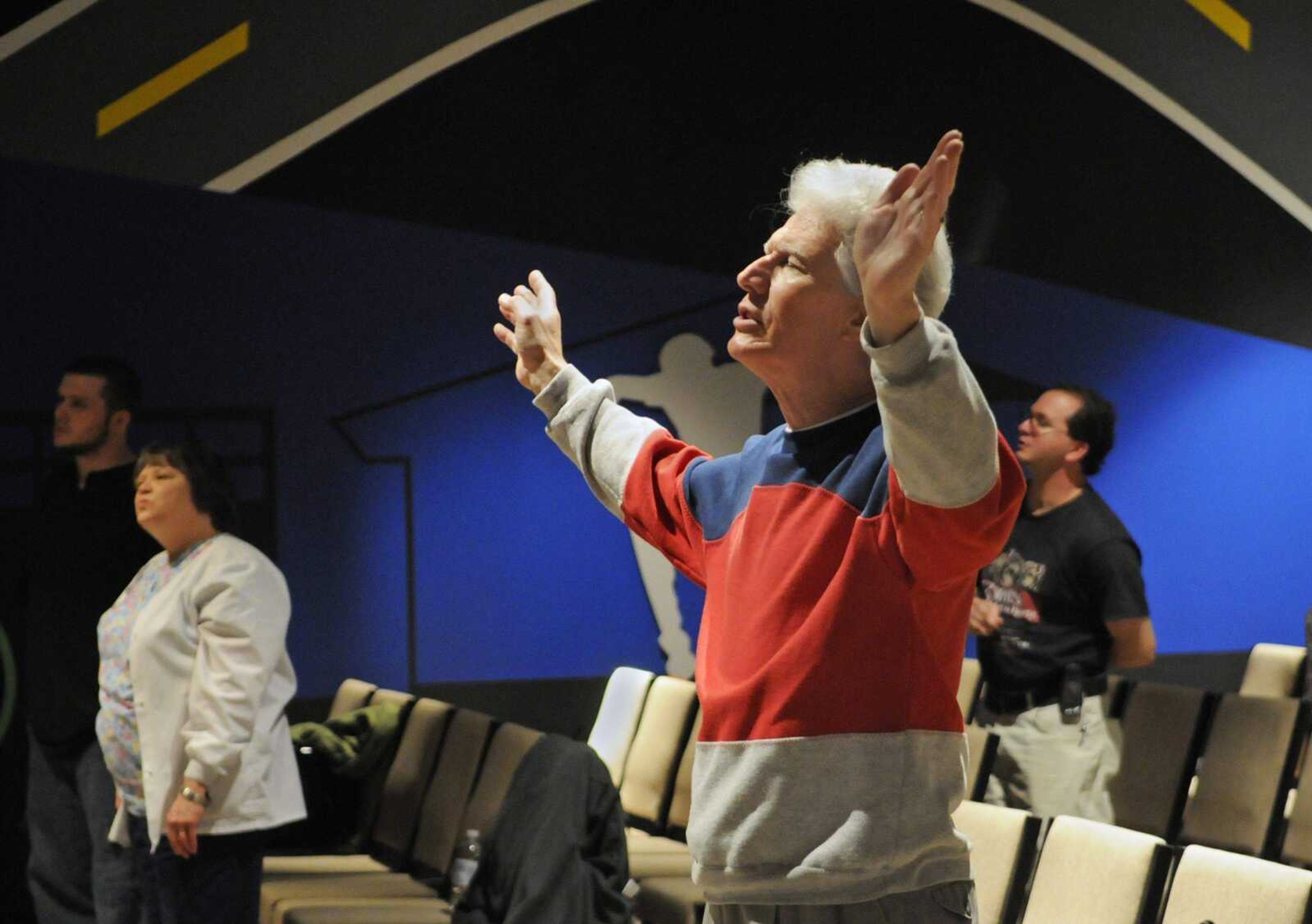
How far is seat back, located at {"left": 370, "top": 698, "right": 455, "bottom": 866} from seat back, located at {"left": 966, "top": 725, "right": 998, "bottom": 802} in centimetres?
159

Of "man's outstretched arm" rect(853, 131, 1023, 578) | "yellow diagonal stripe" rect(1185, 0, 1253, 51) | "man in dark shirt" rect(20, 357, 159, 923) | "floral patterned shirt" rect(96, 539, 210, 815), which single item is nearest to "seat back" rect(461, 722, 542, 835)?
"floral patterned shirt" rect(96, 539, 210, 815)

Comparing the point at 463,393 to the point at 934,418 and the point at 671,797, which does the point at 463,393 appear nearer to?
the point at 671,797

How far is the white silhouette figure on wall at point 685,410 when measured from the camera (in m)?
5.81

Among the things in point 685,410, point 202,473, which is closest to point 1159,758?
point 685,410

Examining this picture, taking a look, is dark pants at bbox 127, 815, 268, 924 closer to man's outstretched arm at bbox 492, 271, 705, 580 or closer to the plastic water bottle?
the plastic water bottle

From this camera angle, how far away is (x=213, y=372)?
16.8ft

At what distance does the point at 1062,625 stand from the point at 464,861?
1621 millimetres

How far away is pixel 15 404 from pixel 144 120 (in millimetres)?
1003

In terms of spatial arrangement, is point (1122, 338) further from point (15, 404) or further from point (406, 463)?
point (15, 404)

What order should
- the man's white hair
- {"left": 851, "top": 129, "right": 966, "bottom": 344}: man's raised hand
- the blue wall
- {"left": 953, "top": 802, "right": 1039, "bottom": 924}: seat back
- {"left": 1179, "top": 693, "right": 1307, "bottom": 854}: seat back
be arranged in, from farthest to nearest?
1. the blue wall
2. {"left": 1179, "top": 693, "right": 1307, "bottom": 854}: seat back
3. {"left": 953, "top": 802, "right": 1039, "bottom": 924}: seat back
4. the man's white hair
5. {"left": 851, "top": 129, "right": 966, "bottom": 344}: man's raised hand

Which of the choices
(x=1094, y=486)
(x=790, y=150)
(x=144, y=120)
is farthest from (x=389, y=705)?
(x=1094, y=486)

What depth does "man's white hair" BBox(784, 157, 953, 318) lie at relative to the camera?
1452 millimetres

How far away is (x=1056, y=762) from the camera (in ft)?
12.6

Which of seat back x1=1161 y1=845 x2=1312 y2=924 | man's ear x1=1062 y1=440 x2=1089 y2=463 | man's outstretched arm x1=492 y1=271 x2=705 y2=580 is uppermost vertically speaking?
man's outstretched arm x1=492 y1=271 x2=705 y2=580
